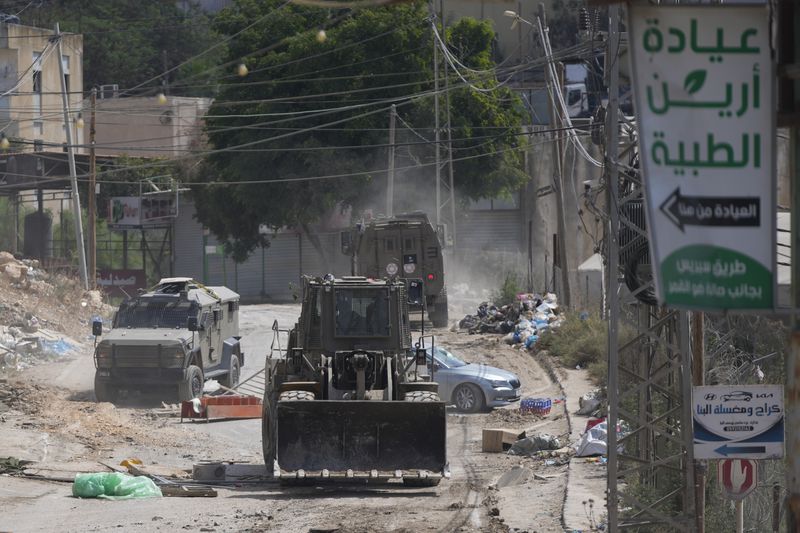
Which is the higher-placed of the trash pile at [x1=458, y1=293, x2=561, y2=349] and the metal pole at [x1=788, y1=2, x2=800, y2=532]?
the metal pole at [x1=788, y1=2, x2=800, y2=532]

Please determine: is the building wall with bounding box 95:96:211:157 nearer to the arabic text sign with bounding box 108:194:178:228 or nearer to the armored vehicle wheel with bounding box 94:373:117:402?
the arabic text sign with bounding box 108:194:178:228

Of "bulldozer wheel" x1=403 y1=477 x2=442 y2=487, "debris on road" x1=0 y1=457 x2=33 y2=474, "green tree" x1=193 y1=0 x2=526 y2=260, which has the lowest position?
"bulldozer wheel" x1=403 y1=477 x2=442 y2=487

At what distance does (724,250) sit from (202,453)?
14485mm

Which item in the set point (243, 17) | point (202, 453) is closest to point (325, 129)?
point (243, 17)

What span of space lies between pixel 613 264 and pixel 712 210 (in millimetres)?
5088

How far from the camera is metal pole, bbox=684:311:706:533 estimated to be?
1121cm

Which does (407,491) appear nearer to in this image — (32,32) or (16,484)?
(16,484)

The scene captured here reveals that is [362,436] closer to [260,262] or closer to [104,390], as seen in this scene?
[104,390]

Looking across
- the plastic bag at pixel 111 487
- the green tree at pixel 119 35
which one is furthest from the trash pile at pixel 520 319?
the green tree at pixel 119 35

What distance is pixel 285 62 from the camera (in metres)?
46.0

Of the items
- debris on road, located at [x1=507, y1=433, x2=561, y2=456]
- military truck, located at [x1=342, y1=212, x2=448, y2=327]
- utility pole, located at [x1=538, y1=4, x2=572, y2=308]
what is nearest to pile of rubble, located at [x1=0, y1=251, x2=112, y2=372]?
military truck, located at [x1=342, y1=212, x2=448, y2=327]

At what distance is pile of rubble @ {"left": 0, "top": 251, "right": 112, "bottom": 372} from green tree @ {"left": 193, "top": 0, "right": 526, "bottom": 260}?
404 inches

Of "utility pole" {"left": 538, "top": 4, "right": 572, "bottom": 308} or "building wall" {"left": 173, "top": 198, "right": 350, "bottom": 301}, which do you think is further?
"building wall" {"left": 173, "top": 198, "right": 350, "bottom": 301}

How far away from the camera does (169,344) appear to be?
77.9ft
